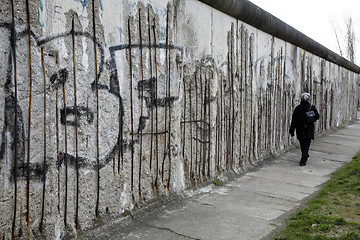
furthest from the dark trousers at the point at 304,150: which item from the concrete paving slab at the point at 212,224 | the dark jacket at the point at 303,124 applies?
the concrete paving slab at the point at 212,224

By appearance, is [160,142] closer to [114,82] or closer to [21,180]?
[114,82]

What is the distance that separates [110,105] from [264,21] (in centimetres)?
456

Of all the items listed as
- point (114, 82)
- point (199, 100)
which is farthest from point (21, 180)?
point (199, 100)

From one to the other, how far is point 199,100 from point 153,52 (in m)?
1.28

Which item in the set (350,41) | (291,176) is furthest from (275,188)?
(350,41)

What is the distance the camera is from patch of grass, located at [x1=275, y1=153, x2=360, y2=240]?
12.0ft

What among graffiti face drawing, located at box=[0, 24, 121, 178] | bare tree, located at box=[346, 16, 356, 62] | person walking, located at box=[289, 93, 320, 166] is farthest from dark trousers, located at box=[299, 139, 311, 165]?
bare tree, located at box=[346, 16, 356, 62]

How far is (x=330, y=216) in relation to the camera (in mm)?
4160

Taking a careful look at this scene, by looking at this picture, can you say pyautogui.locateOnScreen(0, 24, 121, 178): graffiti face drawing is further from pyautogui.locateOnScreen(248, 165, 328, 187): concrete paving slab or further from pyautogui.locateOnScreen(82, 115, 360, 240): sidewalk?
pyautogui.locateOnScreen(248, 165, 328, 187): concrete paving slab

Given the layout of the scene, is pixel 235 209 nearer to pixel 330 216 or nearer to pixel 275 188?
pixel 330 216

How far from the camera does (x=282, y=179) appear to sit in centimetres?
629

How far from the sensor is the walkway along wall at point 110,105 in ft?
9.29

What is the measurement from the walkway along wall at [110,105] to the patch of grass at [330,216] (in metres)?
1.52

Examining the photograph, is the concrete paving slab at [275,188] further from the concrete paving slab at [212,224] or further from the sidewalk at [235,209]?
the concrete paving slab at [212,224]
